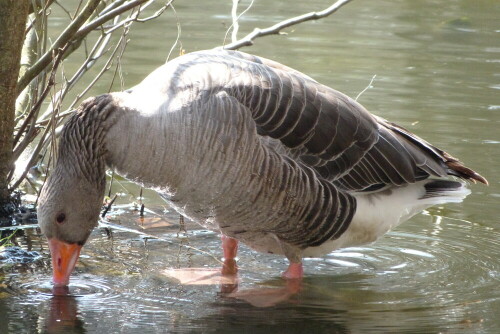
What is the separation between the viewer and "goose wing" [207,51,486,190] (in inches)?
258

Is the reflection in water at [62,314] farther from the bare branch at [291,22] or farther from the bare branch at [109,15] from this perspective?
the bare branch at [291,22]

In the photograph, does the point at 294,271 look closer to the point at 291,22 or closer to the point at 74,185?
the point at 74,185

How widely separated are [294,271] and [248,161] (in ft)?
3.93

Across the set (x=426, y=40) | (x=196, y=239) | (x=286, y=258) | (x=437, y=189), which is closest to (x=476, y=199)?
(x=437, y=189)

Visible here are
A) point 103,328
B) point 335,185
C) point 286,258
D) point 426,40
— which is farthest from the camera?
point 426,40

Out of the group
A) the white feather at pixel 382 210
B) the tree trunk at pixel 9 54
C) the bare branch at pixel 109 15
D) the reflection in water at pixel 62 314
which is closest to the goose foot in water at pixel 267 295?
the white feather at pixel 382 210

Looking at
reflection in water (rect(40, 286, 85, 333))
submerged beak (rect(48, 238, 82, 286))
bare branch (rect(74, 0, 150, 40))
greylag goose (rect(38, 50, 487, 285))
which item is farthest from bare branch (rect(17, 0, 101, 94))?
reflection in water (rect(40, 286, 85, 333))

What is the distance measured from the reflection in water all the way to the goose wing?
182cm

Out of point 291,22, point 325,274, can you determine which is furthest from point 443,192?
point 291,22

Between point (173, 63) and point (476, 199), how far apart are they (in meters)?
3.61

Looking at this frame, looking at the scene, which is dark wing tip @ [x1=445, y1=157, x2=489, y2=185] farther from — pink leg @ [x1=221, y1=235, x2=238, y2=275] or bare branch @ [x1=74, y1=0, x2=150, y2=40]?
bare branch @ [x1=74, y1=0, x2=150, y2=40]

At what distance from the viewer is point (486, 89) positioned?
12.2 meters

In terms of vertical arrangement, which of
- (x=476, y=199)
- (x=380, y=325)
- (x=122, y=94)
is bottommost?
(x=380, y=325)

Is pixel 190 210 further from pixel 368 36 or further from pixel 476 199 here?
pixel 368 36
